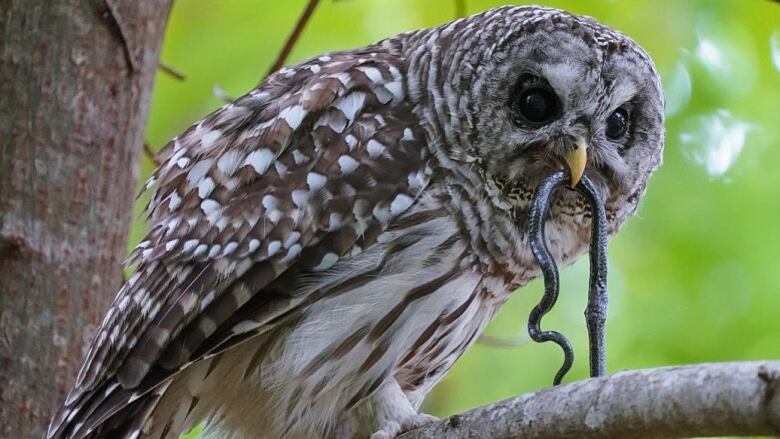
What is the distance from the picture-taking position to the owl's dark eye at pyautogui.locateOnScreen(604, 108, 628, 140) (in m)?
3.29

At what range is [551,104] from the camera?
3205mm

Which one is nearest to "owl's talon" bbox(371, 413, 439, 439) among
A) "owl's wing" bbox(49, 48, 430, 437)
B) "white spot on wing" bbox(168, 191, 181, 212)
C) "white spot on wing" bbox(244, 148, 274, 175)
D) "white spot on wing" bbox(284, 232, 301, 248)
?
"owl's wing" bbox(49, 48, 430, 437)

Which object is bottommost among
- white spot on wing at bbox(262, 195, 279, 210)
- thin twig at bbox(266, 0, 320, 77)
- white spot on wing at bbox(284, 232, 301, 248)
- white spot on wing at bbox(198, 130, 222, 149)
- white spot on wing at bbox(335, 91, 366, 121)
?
white spot on wing at bbox(284, 232, 301, 248)

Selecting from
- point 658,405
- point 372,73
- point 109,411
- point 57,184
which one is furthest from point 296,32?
point 658,405

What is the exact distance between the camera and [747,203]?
15.8 ft

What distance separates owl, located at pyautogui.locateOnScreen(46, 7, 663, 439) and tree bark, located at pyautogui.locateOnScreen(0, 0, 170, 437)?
0.14 m

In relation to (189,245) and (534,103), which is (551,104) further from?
(189,245)

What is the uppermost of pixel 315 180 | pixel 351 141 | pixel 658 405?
pixel 351 141

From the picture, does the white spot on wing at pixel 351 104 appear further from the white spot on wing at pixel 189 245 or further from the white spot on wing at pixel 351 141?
the white spot on wing at pixel 189 245

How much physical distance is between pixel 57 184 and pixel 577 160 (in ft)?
4.46

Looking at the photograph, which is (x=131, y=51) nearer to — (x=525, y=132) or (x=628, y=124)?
(x=525, y=132)

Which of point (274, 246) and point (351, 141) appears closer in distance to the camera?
point (274, 246)

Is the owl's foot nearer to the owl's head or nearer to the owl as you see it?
the owl

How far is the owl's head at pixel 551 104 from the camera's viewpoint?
10.4 ft
